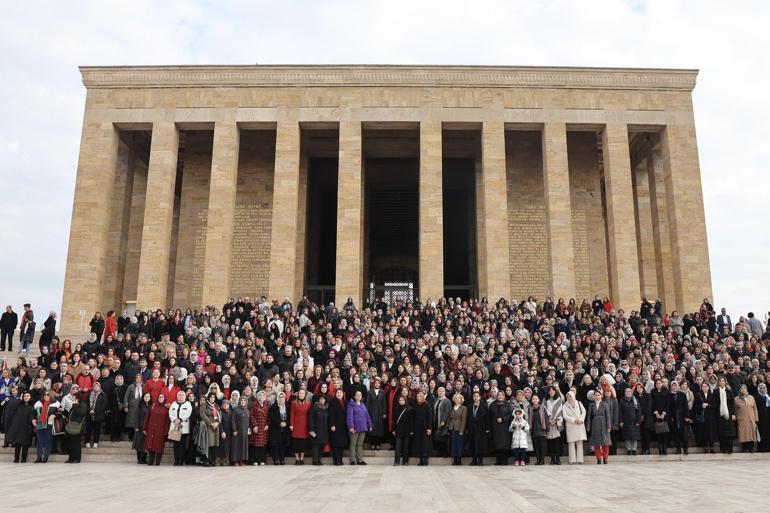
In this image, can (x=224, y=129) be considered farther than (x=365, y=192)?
No

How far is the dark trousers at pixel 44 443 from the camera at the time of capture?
1180cm

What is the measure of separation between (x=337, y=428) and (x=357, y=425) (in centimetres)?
38

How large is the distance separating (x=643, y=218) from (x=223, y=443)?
22.4 m

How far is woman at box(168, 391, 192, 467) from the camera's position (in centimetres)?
1132

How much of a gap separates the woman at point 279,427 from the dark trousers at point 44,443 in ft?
13.6

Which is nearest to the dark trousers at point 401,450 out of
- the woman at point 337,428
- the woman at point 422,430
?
the woman at point 422,430

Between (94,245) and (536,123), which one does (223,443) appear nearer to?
(94,245)

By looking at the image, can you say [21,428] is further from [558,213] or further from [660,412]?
[558,213]

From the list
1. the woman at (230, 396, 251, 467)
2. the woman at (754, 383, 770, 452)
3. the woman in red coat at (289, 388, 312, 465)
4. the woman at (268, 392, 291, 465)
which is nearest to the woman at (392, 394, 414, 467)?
the woman in red coat at (289, 388, 312, 465)

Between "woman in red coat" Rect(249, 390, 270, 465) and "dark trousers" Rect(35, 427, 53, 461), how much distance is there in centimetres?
377

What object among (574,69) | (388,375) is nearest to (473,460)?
(388,375)

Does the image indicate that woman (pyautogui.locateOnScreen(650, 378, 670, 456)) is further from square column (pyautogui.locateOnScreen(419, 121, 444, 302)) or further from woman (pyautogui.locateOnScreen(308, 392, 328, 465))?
square column (pyautogui.locateOnScreen(419, 121, 444, 302))

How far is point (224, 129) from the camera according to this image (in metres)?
25.2

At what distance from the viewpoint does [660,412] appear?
494 inches
